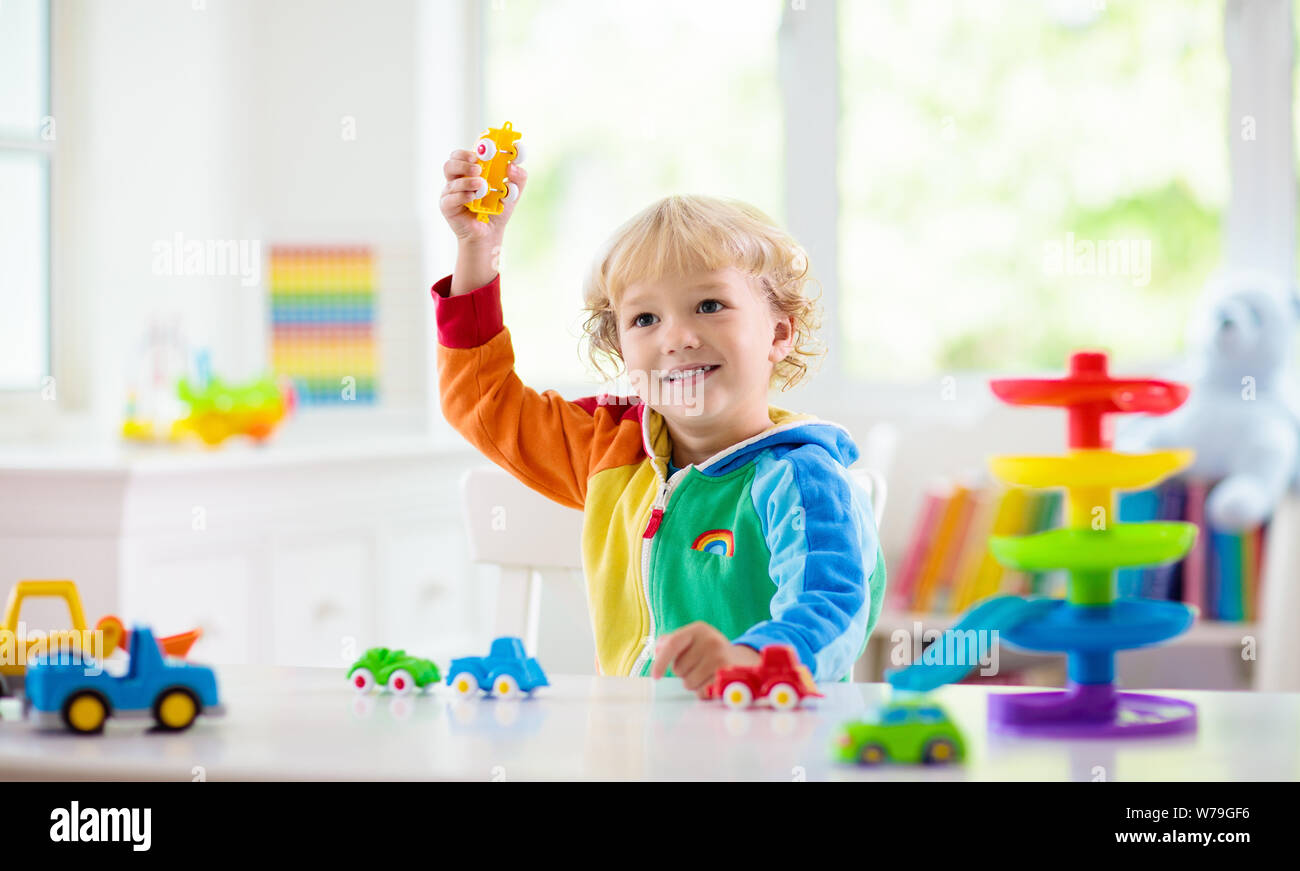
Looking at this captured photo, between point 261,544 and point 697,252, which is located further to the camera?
point 261,544

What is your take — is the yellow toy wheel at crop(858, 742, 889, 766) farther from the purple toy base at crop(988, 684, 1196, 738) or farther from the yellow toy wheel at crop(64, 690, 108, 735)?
the yellow toy wheel at crop(64, 690, 108, 735)

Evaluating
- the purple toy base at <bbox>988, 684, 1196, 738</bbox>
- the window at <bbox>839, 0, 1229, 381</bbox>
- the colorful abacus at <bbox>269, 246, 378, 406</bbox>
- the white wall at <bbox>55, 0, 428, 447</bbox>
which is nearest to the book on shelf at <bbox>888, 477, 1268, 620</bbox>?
the window at <bbox>839, 0, 1229, 381</bbox>

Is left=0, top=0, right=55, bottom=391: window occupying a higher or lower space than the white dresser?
higher

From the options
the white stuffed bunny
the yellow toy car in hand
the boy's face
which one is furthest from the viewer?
the white stuffed bunny

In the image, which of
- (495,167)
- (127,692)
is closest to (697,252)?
(495,167)

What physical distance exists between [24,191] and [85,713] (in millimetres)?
2527

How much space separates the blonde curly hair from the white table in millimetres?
421

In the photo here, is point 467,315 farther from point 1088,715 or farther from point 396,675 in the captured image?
point 1088,715

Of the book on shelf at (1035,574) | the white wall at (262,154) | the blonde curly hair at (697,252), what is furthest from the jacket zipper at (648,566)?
the white wall at (262,154)

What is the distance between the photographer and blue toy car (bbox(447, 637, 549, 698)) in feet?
2.91

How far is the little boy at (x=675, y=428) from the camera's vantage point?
114 cm

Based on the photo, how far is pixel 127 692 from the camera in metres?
0.78

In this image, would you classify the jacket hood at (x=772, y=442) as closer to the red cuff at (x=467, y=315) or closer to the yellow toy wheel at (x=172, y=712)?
the red cuff at (x=467, y=315)
